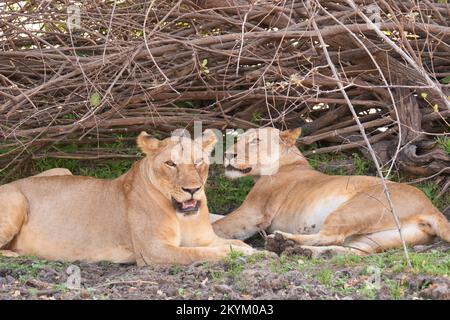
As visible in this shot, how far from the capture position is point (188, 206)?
5.63 m

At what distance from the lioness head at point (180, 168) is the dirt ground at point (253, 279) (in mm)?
464

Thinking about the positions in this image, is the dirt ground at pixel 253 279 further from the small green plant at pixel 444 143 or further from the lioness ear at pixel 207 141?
the small green plant at pixel 444 143

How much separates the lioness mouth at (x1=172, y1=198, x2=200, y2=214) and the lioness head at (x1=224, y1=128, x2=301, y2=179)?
1.17 meters

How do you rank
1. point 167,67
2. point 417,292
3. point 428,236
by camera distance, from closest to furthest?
1. point 417,292
2. point 428,236
3. point 167,67

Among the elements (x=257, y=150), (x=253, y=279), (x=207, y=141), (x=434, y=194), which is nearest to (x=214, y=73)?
(x=257, y=150)

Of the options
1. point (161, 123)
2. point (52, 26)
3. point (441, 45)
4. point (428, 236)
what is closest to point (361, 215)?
point (428, 236)

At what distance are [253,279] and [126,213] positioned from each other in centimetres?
133

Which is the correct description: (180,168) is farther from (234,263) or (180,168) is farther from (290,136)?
(290,136)

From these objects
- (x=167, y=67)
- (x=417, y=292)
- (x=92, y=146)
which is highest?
(x=167, y=67)

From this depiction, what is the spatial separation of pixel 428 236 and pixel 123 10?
234 cm

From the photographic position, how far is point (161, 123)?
7.18m

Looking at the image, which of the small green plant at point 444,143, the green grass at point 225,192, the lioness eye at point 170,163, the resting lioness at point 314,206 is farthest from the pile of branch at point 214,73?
the lioness eye at point 170,163

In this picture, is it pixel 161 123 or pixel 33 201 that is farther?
pixel 161 123

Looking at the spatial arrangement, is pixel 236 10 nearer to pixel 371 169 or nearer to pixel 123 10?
pixel 123 10
